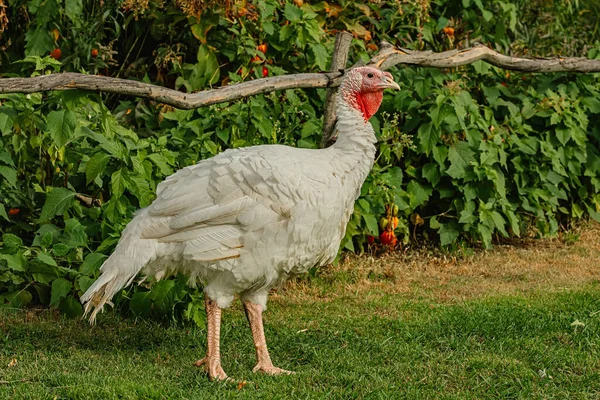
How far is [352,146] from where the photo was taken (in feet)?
17.9

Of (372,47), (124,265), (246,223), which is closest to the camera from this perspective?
(246,223)

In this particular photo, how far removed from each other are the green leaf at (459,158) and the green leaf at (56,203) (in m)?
3.11

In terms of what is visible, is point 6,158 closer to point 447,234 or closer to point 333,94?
point 333,94

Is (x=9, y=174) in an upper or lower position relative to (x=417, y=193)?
upper

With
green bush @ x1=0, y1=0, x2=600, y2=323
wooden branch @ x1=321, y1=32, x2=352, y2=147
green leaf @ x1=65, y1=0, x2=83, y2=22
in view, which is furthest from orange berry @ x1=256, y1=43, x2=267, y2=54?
green leaf @ x1=65, y1=0, x2=83, y2=22

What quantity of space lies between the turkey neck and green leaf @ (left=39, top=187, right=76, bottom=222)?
6.35ft

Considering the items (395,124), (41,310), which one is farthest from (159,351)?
(395,124)

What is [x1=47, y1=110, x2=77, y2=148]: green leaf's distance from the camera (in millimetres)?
5879

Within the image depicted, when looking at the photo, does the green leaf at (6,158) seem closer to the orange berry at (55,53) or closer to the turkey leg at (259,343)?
the orange berry at (55,53)

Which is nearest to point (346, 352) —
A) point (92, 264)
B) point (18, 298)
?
point (92, 264)

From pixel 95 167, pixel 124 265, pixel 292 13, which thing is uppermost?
pixel 292 13

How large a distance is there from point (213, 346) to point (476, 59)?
141 inches

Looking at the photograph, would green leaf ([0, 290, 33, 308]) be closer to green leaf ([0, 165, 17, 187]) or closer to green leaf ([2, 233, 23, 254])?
green leaf ([2, 233, 23, 254])

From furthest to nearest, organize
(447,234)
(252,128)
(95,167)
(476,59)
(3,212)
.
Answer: (447,234) → (476,59) → (252,128) → (3,212) → (95,167)
